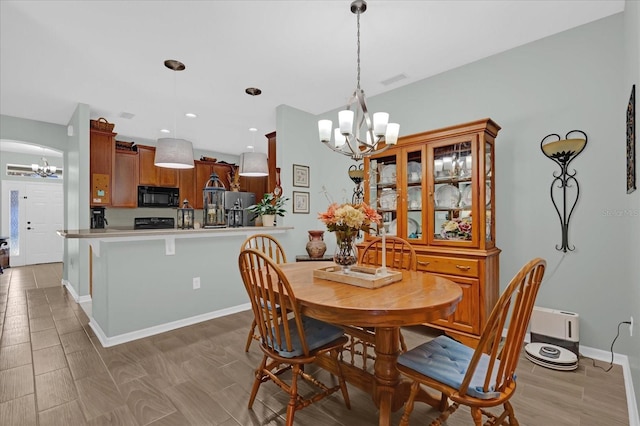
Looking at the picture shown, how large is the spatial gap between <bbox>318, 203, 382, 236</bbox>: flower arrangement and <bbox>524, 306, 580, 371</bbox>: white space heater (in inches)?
71.5

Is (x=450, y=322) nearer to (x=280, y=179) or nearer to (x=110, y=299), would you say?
(x=280, y=179)

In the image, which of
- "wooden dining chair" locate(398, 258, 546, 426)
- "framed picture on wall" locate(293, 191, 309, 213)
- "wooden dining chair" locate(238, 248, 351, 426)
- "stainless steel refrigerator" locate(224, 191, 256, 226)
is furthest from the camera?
"stainless steel refrigerator" locate(224, 191, 256, 226)

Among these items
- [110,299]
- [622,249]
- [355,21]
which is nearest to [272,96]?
[355,21]

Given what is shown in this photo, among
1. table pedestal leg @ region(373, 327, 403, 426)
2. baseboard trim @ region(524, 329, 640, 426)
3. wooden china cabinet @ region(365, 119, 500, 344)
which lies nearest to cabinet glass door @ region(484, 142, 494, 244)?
wooden china cabinet @ region(365, 119, 500, 344)

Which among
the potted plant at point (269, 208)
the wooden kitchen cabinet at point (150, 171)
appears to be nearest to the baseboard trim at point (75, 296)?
the wooden kitchen cabinet at point (150, 171)

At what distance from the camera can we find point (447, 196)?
2924 mm

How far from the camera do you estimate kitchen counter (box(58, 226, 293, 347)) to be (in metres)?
2.76

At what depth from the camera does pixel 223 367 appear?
7.63ft

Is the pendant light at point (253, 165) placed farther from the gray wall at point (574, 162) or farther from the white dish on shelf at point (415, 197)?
the gray wall at point (574, 162)

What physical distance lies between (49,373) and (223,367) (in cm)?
126

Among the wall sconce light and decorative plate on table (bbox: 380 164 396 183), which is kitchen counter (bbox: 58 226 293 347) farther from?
the wall sconce light

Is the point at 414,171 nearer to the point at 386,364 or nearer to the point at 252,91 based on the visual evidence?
the point at 386,364

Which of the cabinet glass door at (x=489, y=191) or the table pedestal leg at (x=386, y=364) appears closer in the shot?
the table pedestal leg at (x=386, y=364)

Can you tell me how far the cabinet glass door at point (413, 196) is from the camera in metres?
3.08
